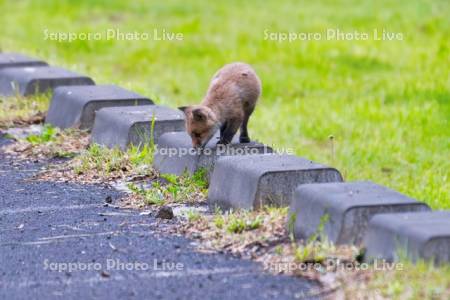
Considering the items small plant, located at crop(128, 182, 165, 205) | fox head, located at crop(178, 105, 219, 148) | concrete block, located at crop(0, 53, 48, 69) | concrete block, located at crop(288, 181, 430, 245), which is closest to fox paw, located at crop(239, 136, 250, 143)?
fox head, located at crop(178, 105, 219, 148)

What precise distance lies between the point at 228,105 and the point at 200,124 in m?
0.42

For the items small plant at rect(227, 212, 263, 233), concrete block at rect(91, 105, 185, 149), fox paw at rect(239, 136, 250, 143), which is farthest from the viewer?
concrete block at rect(91, 105, 185, 149)

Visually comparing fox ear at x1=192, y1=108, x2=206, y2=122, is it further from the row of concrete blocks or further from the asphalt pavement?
the asphalt pavement

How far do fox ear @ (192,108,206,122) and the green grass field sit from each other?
1677 millimetres

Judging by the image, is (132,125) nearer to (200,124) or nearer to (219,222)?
(200,124)

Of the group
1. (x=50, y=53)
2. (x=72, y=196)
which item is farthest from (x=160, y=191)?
(x=50, y=53)

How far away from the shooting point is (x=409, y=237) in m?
5.15

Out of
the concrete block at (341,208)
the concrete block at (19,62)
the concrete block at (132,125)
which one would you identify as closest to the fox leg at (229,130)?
the concrete block at (132,125)

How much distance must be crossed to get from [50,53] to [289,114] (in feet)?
15.0

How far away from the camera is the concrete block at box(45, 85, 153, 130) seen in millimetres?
9250

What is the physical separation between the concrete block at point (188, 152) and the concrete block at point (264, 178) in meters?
0.67

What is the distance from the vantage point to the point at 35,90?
1055 cm

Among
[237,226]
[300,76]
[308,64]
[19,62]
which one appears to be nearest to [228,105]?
[237,226]

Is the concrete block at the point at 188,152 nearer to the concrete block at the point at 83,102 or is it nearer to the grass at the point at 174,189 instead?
the grass at the point at 174,189
